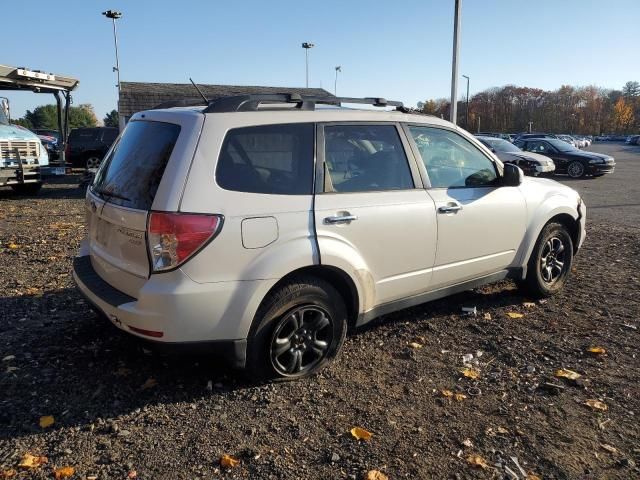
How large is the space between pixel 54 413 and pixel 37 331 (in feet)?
4.72

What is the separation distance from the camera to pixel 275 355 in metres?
3.44

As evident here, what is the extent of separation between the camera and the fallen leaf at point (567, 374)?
3688mm

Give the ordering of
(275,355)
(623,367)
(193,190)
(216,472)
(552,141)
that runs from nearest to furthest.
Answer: (216,472) < (193,190) < (275,355) < (623,367) < (552,141)

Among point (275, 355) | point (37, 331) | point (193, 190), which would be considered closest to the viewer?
point (193, 190)

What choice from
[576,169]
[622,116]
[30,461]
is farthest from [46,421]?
[622,116]

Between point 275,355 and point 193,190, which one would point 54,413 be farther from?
point 193,190

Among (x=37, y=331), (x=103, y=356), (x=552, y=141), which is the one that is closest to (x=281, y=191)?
(x=103, y=356)

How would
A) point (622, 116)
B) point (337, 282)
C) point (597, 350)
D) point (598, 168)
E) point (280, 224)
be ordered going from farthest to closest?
point (622, 116)
point (598, 168)
point (597, 350)
point (337, 282)
point (280, 224)

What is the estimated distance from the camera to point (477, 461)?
2.78 m

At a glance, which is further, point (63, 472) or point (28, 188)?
point (28, 188)

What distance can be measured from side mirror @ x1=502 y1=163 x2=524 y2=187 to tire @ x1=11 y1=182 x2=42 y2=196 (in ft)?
41.5

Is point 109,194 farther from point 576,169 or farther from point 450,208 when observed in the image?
Result: point 576,169

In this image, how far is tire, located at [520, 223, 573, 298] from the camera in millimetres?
5078

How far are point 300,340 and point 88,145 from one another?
62.1 feet
